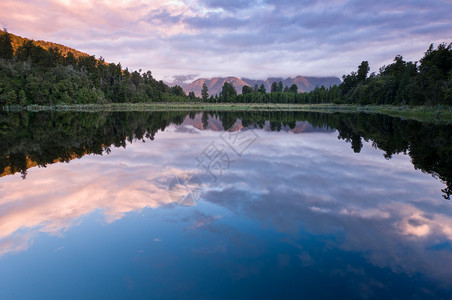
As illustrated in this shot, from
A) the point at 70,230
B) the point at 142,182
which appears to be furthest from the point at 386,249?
the point at 142,182

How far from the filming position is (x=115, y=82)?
3984 inches

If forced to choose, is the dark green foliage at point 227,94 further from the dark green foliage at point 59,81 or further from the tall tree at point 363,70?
the tall tree at point 363,70

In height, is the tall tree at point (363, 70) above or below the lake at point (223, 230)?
above

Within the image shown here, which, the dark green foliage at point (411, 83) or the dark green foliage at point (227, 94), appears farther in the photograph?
the dark green foliage at point (227, 94)

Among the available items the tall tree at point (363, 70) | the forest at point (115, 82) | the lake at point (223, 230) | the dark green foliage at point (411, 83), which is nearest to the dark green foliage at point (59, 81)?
the forest at point (115, 82)

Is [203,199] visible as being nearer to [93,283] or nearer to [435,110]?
[93,283]

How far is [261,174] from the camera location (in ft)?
33.6

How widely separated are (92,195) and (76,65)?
106m

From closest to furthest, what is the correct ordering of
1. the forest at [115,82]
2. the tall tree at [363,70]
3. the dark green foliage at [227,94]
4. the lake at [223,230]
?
the lake at [223,230] → the forest at [115,82] → the tall tree at [363,70] → the dark green foliage at [227,94]

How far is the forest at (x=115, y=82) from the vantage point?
4294 centimetres

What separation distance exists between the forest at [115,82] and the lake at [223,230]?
37.1m

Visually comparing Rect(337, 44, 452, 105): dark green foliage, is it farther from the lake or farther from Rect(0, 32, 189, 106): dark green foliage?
Rect(0, 32, 189, 106): dark green foliage

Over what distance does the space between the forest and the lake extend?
122 feet

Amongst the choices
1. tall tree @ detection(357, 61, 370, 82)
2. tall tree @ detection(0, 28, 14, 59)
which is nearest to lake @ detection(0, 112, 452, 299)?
tall tree @ detection(0, 28, 14, 59)
